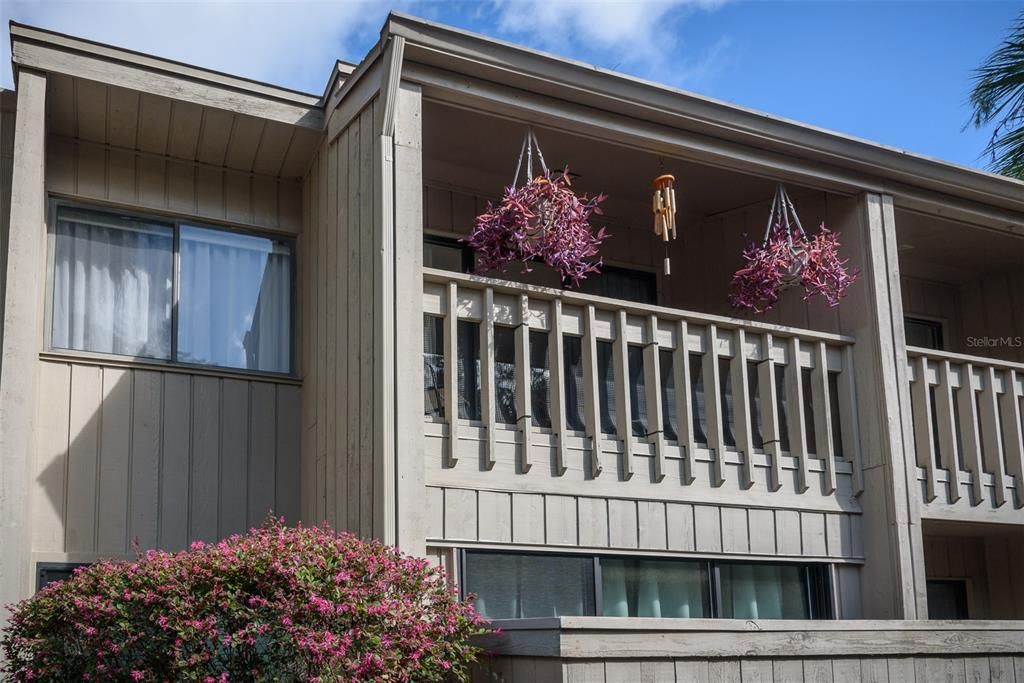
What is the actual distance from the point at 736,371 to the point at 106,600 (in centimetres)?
433

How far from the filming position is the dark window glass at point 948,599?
10.7 m

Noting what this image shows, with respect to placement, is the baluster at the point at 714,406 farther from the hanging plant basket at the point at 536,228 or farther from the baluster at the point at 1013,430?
the baluster at the point at 1013,430

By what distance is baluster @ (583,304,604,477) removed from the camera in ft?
24.9

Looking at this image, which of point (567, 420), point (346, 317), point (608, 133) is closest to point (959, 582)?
point (567, 420)

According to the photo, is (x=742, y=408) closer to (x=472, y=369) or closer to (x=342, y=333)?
(x=472, y=369)

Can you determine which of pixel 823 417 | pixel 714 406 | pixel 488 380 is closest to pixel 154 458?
pixel 488 380

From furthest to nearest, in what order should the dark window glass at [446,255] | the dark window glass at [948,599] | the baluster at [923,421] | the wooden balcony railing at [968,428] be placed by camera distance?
the dark window glass at [948,599], the dark window glass at [446,255], the wooden balcony railing at [968,428], the baluster at [923,421]

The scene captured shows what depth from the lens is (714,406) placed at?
26.6ft

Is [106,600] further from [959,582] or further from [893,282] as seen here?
[959,582]

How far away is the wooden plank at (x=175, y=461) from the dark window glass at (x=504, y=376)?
2.04 metres

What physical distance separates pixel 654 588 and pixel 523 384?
161cm

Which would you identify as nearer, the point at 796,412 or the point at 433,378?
the point at 433,378

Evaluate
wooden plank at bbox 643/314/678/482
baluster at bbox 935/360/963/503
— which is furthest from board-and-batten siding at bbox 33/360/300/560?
baluster at bbox 935/360/963/503

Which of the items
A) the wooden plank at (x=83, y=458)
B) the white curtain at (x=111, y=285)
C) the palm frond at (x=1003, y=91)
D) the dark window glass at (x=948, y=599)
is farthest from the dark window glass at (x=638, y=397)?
the palm frond at (x=1003, y=91)
